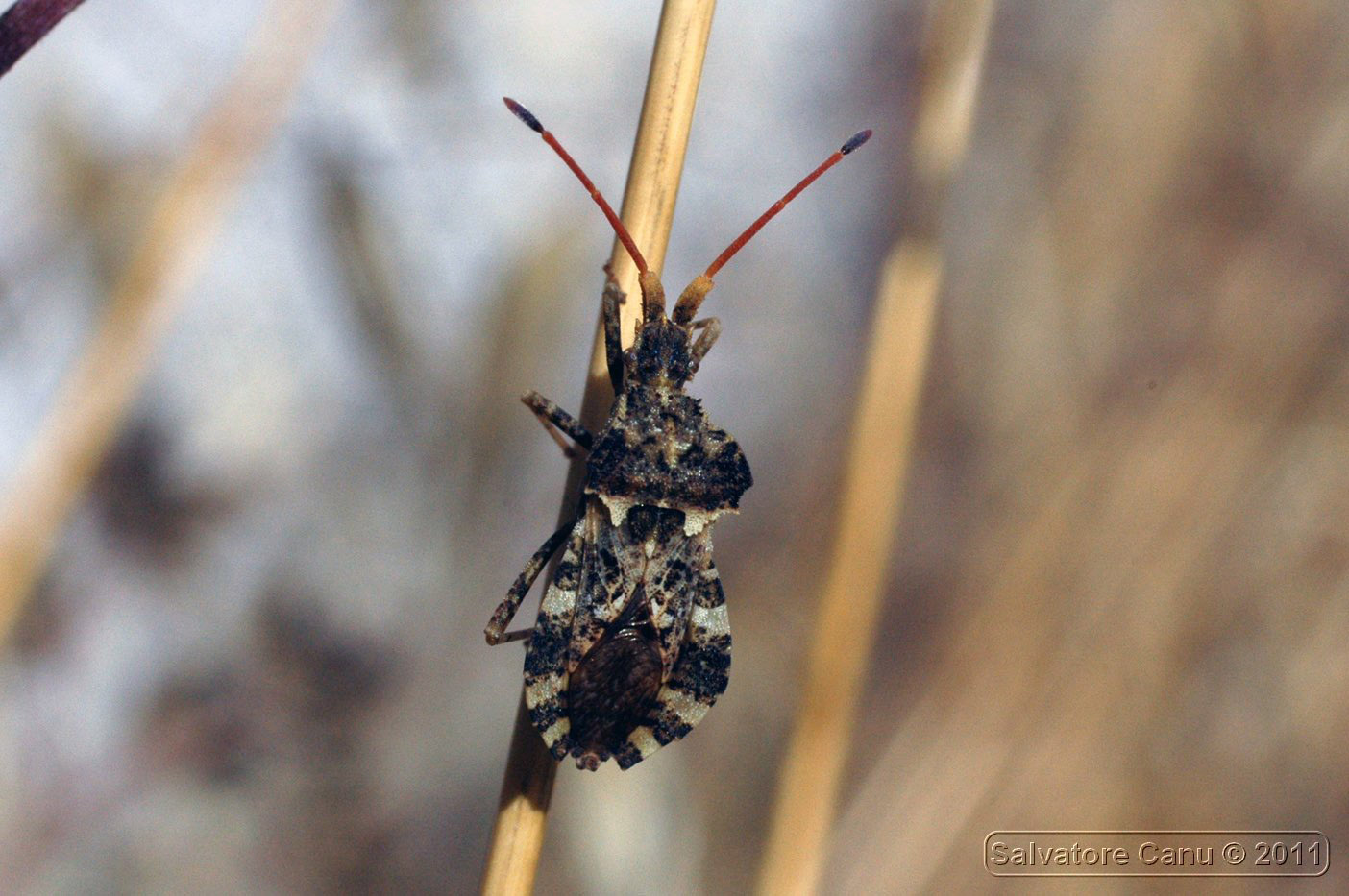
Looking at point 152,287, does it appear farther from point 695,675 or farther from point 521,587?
point 695,675

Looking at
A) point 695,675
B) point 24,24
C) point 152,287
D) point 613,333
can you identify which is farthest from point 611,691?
point 152,287

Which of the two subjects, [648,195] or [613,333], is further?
[613,333]

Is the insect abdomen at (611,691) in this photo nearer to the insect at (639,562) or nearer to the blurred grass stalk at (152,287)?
the insect at (639,562)

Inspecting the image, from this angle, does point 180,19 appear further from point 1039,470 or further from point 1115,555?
point 1115,555

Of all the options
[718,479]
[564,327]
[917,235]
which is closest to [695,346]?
[718,479]

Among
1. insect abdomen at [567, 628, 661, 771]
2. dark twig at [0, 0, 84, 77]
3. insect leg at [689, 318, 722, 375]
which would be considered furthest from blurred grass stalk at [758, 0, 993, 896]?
dark twig at [0, 0, 84, 77]

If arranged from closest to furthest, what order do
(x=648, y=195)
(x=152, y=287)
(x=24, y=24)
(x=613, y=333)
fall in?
1. (x=24, y=24)
2. (x=648, y=195)
3. (x=613, y=333)
4. (x=152, y=287)
